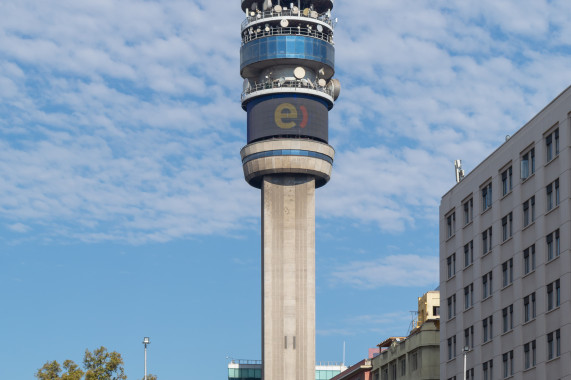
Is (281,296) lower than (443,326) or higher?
higher

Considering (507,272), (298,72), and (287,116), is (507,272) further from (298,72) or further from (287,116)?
(298,72)

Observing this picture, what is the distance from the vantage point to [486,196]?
92.8 m

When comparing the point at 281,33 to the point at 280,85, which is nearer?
the point at 280,85

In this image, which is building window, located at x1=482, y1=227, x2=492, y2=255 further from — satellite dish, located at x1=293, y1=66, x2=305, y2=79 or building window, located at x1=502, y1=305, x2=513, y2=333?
satellite dish, located at x1=293, y1=66, x2=305, y2=79

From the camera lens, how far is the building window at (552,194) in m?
78.3

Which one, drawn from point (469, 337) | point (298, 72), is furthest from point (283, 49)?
point (469, 337)

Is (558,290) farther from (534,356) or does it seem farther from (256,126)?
(256,126)

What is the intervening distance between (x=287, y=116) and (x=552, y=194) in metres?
105

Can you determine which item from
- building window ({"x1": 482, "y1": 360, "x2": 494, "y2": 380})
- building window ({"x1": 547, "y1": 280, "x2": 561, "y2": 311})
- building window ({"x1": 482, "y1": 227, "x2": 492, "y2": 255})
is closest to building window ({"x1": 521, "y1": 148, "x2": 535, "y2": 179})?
building window ({"x1": 482, "y1": 227, "x2": 492, "y2": 255})

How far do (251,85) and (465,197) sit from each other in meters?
94.0

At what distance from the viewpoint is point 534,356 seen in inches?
3157

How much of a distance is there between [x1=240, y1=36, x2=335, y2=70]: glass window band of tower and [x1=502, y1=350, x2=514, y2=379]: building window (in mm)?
103208

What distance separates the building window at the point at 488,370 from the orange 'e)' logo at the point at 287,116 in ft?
311

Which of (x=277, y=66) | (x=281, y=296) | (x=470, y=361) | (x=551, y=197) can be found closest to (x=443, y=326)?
(x=470, y=361)
